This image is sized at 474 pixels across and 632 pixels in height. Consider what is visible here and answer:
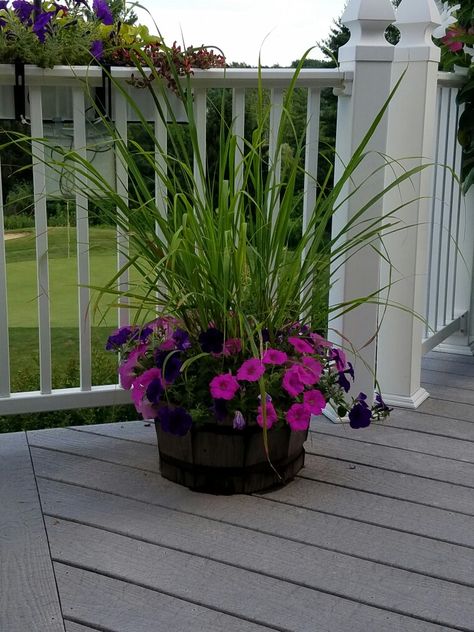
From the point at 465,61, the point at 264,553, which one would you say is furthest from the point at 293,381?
the point at 465,61

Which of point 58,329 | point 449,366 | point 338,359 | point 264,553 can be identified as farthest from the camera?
point 58,329

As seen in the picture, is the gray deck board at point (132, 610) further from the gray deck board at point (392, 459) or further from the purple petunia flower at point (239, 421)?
the gray deck board at point (392, 459)

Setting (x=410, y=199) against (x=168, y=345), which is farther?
(x=410, y=199)

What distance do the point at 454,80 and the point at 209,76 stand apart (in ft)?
3.74

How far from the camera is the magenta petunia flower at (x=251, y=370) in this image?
6.06 ft

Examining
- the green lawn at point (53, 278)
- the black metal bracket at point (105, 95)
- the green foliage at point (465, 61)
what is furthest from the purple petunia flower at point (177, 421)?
the green lawn at point (53, 278)

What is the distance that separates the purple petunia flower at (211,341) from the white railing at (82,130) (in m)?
0.40

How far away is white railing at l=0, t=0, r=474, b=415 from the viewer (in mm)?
2254

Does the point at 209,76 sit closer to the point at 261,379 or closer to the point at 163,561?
the point at 261,379

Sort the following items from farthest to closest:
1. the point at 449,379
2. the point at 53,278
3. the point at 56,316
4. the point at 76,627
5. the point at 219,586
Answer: the point at 53,278, the point at 56,316, the point at 449,379, the point at 219,586, the point at 76,627

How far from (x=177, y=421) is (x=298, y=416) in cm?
29

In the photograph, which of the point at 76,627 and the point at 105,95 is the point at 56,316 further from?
the point at 76,627

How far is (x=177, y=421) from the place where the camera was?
189cm

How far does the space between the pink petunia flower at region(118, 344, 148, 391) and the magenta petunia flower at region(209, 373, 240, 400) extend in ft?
0.83
